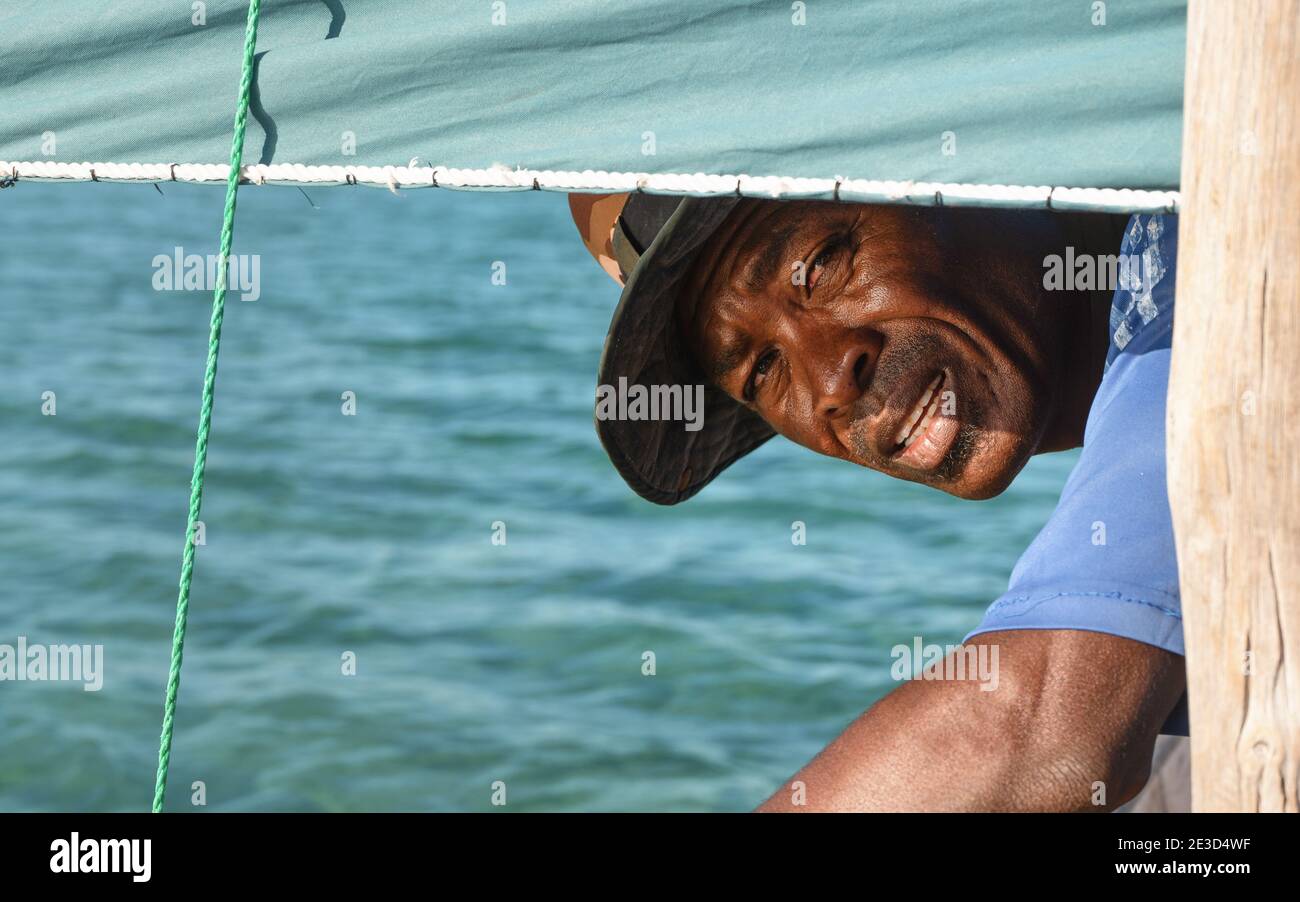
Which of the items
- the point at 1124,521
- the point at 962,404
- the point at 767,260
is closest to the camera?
the point at 1124,521

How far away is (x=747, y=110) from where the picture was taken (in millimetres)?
1806

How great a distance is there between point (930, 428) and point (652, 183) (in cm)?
79

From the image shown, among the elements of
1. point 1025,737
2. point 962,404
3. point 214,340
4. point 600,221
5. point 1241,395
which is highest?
point 600,221

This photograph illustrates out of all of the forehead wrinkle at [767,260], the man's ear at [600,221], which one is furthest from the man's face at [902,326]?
the man's ear at [600,221]

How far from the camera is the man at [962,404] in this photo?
5.65 ft

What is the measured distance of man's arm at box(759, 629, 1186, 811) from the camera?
1.69 m

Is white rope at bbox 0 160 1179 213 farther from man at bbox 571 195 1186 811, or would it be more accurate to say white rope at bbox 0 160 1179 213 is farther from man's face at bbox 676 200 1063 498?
man's face at bbox 676 200 1063 498

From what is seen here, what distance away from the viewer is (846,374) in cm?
249

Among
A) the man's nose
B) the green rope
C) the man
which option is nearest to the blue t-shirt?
the man

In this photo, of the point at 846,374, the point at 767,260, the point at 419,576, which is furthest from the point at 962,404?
the point at 419,576

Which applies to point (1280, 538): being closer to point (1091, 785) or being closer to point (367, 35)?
point (1091, 785)

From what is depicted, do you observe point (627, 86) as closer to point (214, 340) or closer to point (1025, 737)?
point (214, 340)

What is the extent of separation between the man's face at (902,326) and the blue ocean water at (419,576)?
3669mm

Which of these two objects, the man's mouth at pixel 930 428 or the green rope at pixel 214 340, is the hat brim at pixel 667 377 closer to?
the man's mouth at pixel 930 428
